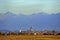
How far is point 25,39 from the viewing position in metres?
2.00

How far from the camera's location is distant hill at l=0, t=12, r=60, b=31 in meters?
2.03

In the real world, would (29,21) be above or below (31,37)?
above

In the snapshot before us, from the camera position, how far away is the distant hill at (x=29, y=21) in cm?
203

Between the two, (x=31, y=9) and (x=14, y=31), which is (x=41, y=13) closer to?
(x=31, y=9)

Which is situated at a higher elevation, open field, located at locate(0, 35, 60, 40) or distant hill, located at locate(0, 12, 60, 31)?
distant hill, located at locate(0, 12, 60, 31)

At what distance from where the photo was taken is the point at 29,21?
6.70 ft

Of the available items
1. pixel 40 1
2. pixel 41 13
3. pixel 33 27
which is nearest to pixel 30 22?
pixel 33 27

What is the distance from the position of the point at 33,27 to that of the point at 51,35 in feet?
0.93

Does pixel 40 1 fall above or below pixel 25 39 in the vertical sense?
above

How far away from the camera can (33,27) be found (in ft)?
6.65

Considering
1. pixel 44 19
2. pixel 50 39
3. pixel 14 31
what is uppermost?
pixel 44 19

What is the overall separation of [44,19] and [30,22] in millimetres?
212

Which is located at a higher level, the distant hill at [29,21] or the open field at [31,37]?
the distant hill at [29,21]

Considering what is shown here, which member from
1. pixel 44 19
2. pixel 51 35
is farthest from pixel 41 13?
pixel 51 35
